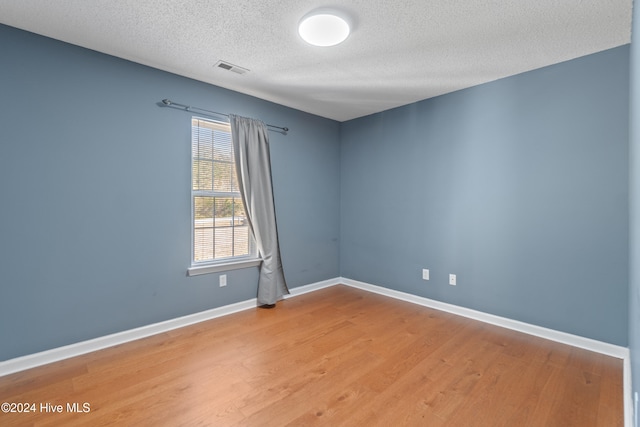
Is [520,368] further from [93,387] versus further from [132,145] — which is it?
[132,145]

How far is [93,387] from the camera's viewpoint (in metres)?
1.92

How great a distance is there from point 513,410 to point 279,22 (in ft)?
9.43

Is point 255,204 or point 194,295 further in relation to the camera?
point 255,204

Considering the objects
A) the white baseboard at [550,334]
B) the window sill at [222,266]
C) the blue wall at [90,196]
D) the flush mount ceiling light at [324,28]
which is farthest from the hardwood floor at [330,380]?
the flush mount ceiling light at [324,28]

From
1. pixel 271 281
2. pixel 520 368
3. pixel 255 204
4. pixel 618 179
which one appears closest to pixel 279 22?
pixel 255 204

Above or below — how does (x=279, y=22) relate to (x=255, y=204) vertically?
above

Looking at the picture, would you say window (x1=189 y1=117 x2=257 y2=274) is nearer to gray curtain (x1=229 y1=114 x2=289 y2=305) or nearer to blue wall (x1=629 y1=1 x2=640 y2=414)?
gray curtain (x1=229 y1=114 x2=289 y2=305)

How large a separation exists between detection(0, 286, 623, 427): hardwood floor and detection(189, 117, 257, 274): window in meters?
0.81

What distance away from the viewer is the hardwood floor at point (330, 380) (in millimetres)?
1669

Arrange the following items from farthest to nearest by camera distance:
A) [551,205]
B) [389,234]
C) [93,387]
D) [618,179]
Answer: [389,234]
[551,205]
[618,179]
[93,387]

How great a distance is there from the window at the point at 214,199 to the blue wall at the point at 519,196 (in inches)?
73.9

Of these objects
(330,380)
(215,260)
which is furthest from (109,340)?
(330,380)

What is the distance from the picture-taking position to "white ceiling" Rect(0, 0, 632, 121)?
74.5 inches

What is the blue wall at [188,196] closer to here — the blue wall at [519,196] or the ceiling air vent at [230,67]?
the blue wall at [519,196]
